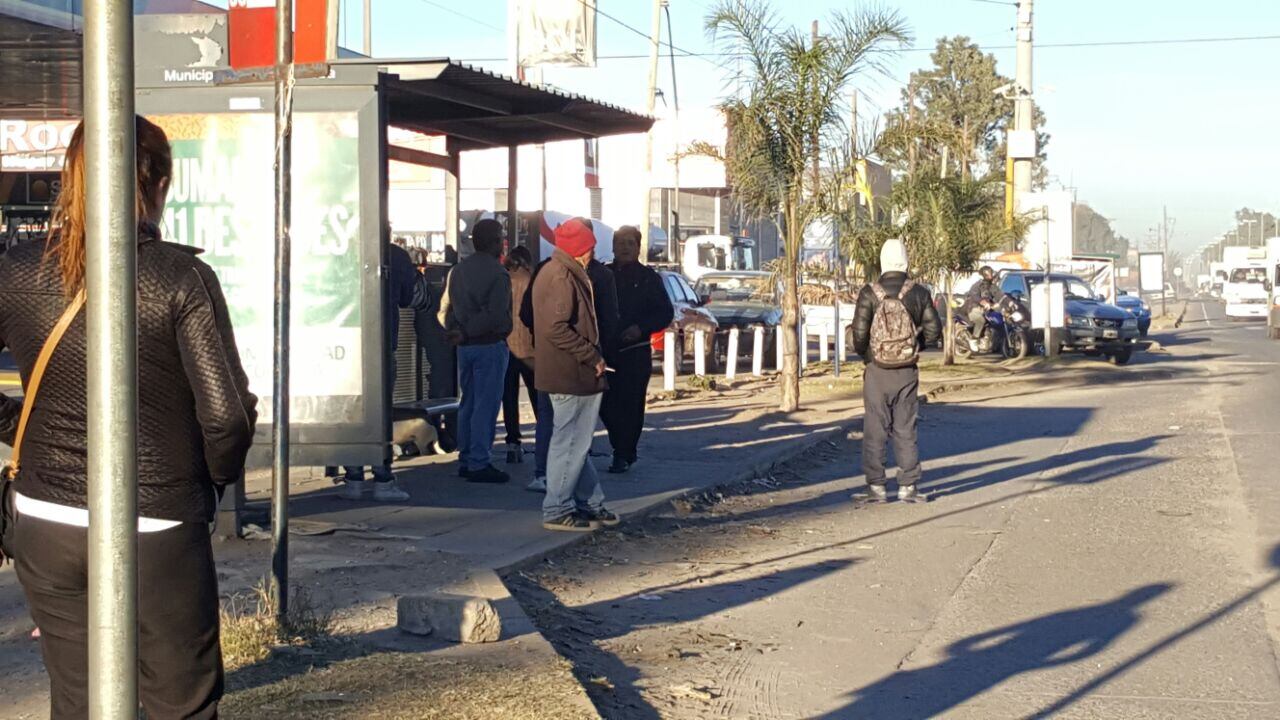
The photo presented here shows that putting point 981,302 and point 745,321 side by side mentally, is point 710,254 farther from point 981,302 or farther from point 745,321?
point 745,321

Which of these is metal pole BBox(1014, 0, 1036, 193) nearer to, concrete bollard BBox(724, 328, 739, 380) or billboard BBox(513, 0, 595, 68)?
concrete bollard BBox(724, 328, 739, 380)

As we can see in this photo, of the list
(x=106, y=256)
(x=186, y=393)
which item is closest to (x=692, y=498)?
(x=186, y=393)

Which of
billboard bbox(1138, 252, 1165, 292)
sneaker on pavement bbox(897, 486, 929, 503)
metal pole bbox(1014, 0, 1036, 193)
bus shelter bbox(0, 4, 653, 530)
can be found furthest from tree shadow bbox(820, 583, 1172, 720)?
billboard bbox(1138, 252, 1165, 292)

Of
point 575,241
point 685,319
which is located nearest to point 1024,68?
point 685,319

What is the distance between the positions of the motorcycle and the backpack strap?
26458 mm

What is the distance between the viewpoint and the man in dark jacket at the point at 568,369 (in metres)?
9.16

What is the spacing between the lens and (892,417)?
440 inches

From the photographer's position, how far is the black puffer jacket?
11.0m

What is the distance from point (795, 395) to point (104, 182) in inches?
603

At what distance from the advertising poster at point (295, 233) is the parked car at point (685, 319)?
1541 centimetres

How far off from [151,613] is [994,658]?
14.3 feet

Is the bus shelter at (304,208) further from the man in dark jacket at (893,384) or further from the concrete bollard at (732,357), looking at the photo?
the concrete bollard at (732,357)

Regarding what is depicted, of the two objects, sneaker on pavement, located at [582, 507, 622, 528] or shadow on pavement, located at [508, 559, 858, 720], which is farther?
sneaker on pavement, located at [582, 507, 622, 528]

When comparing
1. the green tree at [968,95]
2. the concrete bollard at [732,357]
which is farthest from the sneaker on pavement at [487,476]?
the green tree at [968,95]
